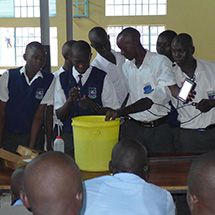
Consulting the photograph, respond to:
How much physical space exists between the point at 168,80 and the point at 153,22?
10365mm

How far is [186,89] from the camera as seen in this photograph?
309 cm

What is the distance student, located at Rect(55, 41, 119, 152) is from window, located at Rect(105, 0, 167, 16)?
10376 millimetres

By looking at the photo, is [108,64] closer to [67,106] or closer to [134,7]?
[67,106]

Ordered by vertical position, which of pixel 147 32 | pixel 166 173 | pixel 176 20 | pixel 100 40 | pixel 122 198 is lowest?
pixel 166 173

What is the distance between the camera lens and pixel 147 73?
3342mm

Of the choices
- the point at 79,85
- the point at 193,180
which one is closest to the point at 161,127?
the point at 79,85

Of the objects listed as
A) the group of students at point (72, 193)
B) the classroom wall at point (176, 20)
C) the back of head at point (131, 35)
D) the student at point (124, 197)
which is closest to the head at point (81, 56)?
the back of head at point (131, 35)

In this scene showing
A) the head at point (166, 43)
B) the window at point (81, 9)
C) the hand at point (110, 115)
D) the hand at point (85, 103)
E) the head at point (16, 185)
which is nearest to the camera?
the head at point (16, 185)

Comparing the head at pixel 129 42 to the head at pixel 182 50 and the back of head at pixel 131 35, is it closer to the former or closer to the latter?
the back of head at pixel 131 35

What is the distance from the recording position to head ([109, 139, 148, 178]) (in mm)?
2016

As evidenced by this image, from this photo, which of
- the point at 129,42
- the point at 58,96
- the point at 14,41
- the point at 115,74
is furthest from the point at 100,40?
the point at 14,41

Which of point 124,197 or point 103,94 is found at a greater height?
point 103,94

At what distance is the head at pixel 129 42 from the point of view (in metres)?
3.30

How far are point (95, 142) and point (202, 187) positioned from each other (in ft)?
4.40
